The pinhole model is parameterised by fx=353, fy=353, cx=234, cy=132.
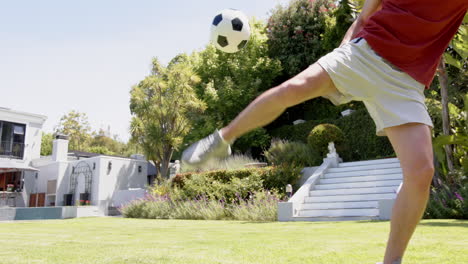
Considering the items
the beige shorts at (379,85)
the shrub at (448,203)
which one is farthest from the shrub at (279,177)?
the beige shorts at (379,85)

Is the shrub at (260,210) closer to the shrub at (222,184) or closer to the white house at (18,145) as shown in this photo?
the shrub at (222,184)

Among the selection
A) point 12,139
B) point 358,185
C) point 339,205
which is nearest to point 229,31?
point 339,205

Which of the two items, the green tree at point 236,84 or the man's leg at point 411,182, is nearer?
the man's leg at point 411,182

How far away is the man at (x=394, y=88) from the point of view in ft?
6.18

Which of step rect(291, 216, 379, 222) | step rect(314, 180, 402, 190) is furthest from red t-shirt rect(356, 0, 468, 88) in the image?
step rect(314, 180, 402, 190)

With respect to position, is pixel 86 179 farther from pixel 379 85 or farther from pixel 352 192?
pixel 379 85

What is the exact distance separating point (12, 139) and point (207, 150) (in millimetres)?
27167

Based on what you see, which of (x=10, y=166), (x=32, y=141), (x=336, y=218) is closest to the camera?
(x=336, y=218)

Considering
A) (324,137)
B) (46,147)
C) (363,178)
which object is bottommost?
(363,178)

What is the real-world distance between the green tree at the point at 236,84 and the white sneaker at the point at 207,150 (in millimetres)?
19083

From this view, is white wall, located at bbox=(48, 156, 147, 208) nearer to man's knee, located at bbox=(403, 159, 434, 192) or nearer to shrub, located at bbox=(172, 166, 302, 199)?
shrub, located at bbox=(172, 166, 302, 199)

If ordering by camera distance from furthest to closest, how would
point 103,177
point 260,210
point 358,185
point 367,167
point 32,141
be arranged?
point 32,141
point 103,177
point 367,167
point 358,185
point 260,210

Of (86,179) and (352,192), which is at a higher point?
(86,179)

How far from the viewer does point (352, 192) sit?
1089 cm
